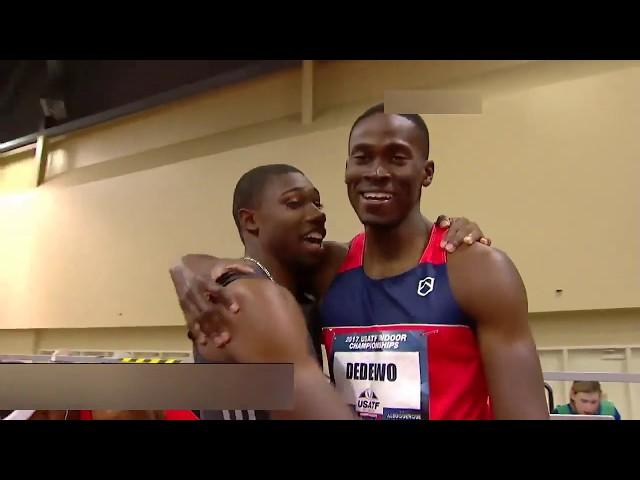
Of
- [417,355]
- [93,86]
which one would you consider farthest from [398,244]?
[93,86]

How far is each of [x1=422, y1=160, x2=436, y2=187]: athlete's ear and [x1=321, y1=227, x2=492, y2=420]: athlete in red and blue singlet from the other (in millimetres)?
92

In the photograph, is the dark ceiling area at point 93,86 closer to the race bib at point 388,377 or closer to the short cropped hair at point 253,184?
the short cropped hair at point 253,184

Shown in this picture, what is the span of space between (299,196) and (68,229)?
45cm

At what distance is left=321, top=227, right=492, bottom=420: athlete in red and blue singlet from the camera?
80cm

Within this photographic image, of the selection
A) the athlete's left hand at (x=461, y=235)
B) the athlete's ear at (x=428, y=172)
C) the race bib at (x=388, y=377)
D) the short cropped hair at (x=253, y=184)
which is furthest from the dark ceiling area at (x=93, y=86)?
the race bib at (x=388, y=377)

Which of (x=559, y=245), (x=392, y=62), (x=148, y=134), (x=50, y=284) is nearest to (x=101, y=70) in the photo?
Result: (x=148, y=134)

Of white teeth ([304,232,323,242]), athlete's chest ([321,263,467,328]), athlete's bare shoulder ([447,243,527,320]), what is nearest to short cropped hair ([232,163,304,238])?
white teeth ([304,232,323,242])

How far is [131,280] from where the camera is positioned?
879mm

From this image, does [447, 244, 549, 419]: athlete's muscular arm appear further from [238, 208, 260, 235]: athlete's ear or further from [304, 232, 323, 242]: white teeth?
[238, 208, 260, 235]: athlete's ear

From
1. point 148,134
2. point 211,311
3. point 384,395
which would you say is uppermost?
point 148,134

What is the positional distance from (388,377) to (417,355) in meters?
0.06

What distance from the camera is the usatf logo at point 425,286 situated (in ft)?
2.74

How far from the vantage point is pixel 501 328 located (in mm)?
791

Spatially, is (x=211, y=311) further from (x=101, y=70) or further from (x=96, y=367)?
(x=101, y=70)
